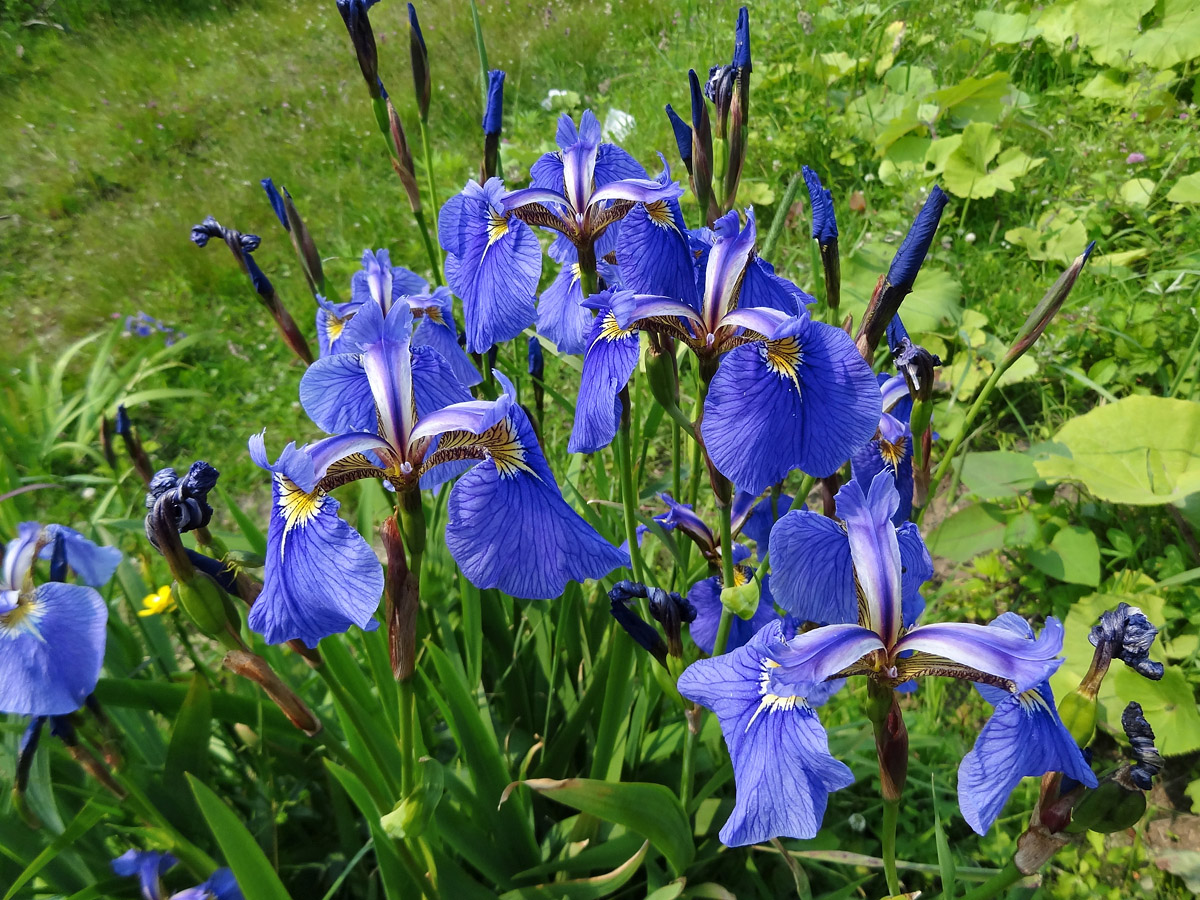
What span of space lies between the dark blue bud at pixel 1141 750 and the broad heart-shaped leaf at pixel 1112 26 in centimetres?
381

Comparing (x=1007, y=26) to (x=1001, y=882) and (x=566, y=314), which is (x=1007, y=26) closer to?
(x=566, y=314)

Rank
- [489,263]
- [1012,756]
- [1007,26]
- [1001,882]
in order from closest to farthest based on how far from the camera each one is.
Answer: [1012,756]
[1001,882]
[489,263]
[1007,26]

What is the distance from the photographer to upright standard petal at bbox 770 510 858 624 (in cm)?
98

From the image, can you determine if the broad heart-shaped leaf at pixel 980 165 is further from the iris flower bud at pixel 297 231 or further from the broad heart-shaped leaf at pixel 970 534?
the iris flower bud at pixel 297 231

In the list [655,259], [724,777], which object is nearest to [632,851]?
[724,777]

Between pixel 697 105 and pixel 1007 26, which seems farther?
pixel 1007 26

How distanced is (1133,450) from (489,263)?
196 cm

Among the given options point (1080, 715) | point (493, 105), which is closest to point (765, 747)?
point (1080, 715)

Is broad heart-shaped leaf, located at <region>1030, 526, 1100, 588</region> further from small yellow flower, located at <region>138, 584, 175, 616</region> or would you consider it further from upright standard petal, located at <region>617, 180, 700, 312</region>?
small yellow flower, located at <region>138, 584, 175, 616</region>

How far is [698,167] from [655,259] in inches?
14.8

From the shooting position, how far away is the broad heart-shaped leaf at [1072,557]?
208 cm

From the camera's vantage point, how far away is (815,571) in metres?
1.01

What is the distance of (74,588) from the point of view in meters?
1.13

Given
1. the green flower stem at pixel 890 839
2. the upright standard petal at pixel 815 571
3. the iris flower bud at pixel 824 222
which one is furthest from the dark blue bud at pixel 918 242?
the green flower stem at pixel 890 839
